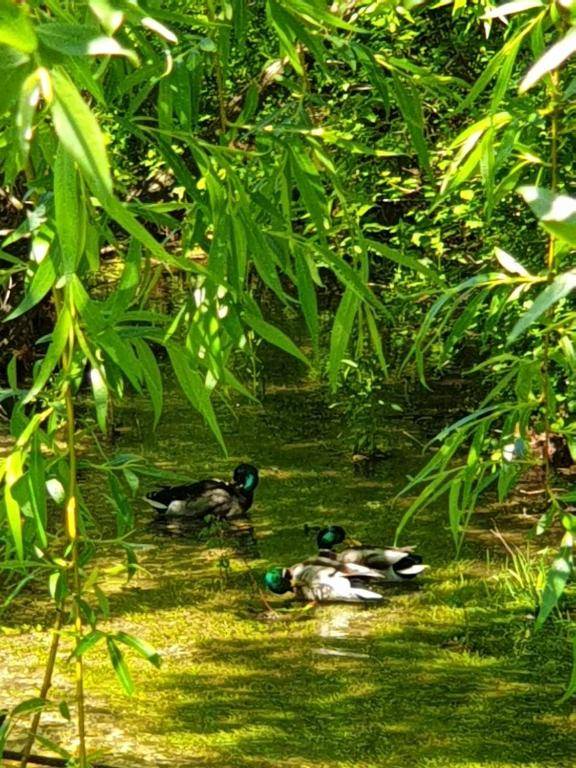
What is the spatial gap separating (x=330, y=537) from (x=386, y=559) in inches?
14.6

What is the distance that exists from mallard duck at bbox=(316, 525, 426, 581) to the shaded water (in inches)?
3.1

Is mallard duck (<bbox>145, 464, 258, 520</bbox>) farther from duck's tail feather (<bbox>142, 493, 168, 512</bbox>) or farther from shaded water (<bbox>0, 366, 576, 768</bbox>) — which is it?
shaded water (<bbox>0, 366, 576, 768</bbox>)

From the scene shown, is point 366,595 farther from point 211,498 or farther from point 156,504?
point 156,504

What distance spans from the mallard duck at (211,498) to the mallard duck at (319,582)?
31.7 inches

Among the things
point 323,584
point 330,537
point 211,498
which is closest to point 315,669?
point 323,584

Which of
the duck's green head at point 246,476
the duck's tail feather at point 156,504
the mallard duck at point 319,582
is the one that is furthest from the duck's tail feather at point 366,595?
the duck's tail feather at point 156,504

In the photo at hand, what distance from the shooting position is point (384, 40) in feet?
19.4

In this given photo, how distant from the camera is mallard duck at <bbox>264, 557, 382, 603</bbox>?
5.50 metres

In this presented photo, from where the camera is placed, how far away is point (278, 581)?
5500mm

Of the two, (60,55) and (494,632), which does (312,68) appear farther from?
(60,55)

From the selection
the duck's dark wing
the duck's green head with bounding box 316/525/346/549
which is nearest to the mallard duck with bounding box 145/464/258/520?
the duck's green head with bounding box 316/525/346/549

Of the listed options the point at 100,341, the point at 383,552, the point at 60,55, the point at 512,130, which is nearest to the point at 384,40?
the point at 383,552

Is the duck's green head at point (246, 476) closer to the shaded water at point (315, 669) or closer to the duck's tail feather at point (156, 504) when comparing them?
the shaded water at point (315, 669)

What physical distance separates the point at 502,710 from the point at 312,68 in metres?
2.91
